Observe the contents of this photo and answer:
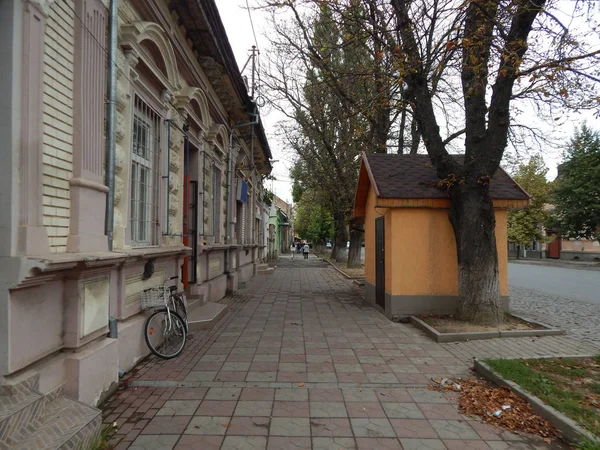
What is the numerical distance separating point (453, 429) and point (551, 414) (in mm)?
884

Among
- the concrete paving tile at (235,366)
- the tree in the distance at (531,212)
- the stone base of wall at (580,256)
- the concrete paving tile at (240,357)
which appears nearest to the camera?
the concrete paving tile at (235,366)

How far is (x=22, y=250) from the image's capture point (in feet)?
9.99

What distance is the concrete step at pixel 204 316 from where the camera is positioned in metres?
6.91

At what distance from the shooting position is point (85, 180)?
3797 millimetres

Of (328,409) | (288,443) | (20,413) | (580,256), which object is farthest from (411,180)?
(580,256)

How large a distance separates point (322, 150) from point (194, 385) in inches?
650

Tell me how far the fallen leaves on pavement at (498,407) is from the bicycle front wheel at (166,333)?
131 inches

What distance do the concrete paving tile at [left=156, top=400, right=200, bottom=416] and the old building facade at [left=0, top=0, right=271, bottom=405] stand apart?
624mm

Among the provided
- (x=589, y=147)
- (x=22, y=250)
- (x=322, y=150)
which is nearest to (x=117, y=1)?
(x=22, y=250)

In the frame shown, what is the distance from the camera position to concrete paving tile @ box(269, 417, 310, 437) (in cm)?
341

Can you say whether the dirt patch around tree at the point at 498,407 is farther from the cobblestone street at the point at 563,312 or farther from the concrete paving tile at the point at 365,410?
the cobblestone street at the point at 563,312

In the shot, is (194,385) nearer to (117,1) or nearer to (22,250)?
(22,250)

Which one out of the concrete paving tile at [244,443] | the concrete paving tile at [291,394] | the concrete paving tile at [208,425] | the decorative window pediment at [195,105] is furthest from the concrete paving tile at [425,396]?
the decorative window pediment at [195,105]

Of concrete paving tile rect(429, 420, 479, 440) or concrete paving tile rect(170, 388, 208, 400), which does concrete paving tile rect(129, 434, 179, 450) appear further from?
concrete paving tile rect(429, 420, 479, 440)
